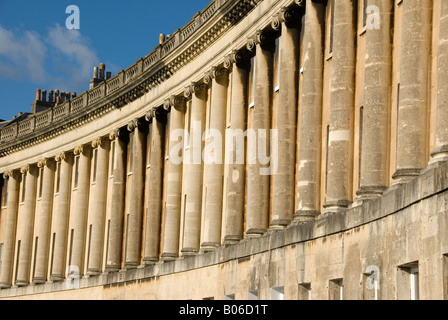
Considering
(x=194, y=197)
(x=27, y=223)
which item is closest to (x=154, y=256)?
(x=194, y=197)

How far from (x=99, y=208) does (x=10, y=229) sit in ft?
48.4

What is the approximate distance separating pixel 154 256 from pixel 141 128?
791 centimetres

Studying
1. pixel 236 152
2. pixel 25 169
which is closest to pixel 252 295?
pixel 236 152

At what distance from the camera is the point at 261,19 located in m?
44.1

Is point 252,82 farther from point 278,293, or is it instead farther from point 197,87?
point 278,293

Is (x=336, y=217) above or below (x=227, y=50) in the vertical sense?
below

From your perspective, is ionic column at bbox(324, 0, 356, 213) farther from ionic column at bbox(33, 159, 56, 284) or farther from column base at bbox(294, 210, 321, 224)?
ionic column at bbox(33, 159, 56, 284)

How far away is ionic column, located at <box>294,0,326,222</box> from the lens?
1502 inches

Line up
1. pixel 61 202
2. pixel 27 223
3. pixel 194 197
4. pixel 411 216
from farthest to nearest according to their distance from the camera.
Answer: pixel 27 223 → pixel 61 202 → pixel 194 197 → pixel 411 216

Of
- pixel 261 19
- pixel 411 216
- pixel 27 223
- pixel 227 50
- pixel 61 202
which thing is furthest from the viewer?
pixel 27 223

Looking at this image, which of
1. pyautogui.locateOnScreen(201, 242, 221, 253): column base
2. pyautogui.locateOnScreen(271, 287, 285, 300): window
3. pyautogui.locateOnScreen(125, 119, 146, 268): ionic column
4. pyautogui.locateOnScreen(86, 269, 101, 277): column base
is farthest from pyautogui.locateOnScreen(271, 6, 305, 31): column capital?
pyautogui.locateOnScreen(86, 269, 101, 277): column base

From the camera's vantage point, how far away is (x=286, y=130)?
4116 cm

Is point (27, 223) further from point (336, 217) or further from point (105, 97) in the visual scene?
point (336, 217)

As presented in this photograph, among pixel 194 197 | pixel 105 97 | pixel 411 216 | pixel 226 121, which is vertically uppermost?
pixel 105 97
